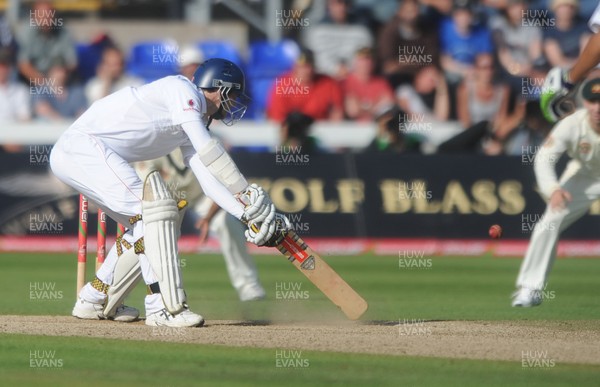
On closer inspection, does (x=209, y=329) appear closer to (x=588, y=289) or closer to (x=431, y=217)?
(x=588, y=289)

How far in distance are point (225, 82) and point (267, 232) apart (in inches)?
50.4

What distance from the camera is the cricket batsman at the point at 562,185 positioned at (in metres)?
12.6

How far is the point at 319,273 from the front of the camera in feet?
32.2

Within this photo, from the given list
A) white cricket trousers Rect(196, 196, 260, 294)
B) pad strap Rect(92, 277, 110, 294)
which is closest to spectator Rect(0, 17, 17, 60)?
white cricket trousers Rect(196, 196, 260, 294)

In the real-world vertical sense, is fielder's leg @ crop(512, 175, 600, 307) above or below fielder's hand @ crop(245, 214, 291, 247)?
below

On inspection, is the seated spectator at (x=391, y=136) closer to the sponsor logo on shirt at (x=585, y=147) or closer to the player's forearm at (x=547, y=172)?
the sponsor logo on shirt at (x=585, y=147)

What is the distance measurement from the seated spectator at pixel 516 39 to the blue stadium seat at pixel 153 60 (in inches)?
203

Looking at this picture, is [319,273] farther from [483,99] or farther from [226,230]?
[483,99]

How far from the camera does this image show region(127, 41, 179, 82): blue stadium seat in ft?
64.2

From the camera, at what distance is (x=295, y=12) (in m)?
21.2

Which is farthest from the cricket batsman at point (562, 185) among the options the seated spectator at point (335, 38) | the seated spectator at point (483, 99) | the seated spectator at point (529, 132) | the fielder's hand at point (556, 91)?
the seated spectator at point (335, 38)

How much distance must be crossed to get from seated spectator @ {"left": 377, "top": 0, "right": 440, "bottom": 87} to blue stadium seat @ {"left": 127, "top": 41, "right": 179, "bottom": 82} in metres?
3.33

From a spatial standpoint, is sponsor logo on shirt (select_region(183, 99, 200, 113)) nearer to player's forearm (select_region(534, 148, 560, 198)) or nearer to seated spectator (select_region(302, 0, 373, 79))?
player's forearm (select_region(534, 148, 560, 198))

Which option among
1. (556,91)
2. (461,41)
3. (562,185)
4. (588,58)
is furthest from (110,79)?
(588,58)
